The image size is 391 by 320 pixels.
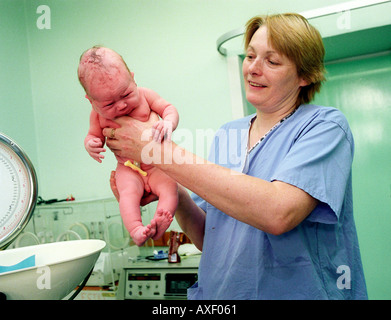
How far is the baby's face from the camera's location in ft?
2.53

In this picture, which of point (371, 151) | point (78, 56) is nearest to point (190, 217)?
point (371, 151)

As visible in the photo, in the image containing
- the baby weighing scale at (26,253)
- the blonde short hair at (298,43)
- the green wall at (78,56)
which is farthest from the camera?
the green wall at (78,56)

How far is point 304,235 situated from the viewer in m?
0.86

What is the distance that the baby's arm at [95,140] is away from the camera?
2.83 ft

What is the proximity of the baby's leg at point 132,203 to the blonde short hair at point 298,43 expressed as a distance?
0.46m

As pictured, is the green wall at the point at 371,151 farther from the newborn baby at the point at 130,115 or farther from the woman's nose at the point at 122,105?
the woman's nose at the point at 122,105

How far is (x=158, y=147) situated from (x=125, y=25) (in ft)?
5.88

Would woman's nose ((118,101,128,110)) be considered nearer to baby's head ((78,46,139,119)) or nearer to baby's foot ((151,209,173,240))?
baby's head ((78,46,139,119))

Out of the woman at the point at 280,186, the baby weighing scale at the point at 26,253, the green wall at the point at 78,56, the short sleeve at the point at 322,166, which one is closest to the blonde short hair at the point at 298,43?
the woman at the point at 280,186

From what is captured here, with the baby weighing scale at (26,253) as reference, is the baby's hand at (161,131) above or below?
above

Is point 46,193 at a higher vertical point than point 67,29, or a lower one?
lower

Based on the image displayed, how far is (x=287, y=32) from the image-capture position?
0.88m
